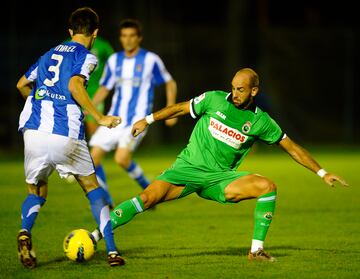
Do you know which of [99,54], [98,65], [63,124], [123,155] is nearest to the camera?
[63,124]

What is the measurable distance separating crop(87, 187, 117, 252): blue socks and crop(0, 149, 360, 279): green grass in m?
0.22

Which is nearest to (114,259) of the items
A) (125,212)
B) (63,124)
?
(125,212)

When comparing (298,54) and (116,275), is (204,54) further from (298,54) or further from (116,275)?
(116,275)

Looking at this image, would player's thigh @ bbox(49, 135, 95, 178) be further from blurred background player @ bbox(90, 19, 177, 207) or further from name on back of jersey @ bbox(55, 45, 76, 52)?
blurred background player @ bbox(90, 19, 177, 207)

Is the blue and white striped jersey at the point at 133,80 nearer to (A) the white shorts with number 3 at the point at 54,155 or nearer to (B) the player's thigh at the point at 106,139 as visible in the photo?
(B) the player's thigh at the point at 106,139

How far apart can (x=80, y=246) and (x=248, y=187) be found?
147 cm

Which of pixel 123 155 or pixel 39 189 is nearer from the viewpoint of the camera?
pixel 39 189

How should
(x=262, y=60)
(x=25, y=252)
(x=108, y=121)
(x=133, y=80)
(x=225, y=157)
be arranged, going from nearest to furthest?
(x=108, y=121) < (x=25, y=252) < (x=225, y=157) < (x=133, y=80) < (x=262, y=60)

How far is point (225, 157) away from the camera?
25.6 feet

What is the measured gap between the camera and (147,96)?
1160cm

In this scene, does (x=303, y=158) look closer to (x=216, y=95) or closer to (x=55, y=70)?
(x=216, y=95)

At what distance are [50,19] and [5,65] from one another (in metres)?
5.32

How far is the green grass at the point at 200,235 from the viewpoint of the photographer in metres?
7.12

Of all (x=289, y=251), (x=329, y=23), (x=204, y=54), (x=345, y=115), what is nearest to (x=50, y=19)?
(x=204, y=54)
